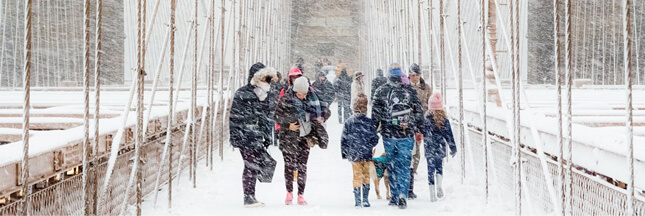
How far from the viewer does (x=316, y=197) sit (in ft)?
20.5

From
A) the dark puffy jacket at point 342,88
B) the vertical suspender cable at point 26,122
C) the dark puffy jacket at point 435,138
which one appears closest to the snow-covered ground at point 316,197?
the dark puffy jacket at point 435,138

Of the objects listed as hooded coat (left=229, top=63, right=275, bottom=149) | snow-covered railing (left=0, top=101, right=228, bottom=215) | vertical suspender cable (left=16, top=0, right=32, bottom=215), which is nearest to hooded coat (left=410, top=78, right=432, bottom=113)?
hooded coat (left=229, top=63, right=275, bottom=149)

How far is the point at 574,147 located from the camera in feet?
13.3

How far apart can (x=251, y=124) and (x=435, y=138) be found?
1717 mm

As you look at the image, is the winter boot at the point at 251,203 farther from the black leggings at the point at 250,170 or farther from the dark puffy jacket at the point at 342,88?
the dark puffy jacket at the point at 342,88

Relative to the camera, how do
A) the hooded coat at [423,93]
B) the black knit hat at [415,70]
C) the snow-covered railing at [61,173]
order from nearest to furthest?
the snow-covered railing at [61,173] < the black knit hat at [415,70] < the hooded coat at [423,93]

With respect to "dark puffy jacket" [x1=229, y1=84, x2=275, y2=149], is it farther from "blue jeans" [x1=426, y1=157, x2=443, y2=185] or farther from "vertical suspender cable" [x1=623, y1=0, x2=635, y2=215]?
"vertical suspender cable" [x1=623, y1=0, x2=635, y2=215]

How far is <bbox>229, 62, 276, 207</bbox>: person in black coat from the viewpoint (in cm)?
559

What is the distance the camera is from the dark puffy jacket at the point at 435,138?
5965 millimetres

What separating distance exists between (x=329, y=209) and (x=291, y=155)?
609 millimetres

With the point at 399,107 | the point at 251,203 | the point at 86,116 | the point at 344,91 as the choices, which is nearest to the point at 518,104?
the point at 399,107

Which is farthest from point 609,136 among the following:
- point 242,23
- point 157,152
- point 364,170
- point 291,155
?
point 242,23

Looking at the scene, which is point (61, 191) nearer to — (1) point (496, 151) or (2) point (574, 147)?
(2) point (574, 147)

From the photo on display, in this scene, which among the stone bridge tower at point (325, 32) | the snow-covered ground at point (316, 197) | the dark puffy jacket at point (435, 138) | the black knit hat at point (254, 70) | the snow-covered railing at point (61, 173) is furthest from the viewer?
the stone bridge tower at point (325, 32)
